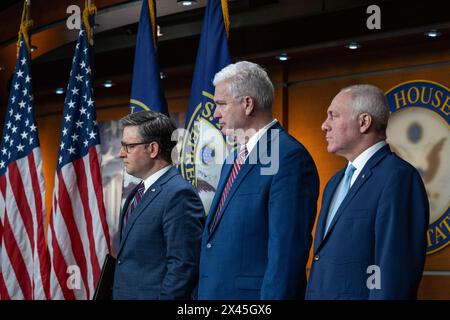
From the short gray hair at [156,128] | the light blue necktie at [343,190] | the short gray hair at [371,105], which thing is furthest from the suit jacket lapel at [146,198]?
the short gray hair at [371,105]

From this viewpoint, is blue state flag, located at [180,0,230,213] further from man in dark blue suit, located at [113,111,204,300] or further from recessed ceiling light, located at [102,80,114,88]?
recessed ceiling light, located at [102,80,114,88]

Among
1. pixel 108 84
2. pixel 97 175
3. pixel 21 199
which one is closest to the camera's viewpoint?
pixel 97 175

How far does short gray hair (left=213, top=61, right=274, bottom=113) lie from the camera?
3.33m

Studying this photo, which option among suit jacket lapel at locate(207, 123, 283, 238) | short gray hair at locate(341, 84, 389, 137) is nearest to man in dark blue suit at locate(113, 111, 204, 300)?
suit jacket lapel at locate(207, 123, 283, 238)

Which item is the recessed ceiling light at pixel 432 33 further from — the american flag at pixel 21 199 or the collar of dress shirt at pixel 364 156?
the collar of dress shirt at pixel 364 156

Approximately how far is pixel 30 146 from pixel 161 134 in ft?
8.31

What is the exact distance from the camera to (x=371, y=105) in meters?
3.13

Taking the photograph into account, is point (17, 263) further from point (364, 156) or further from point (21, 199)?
point (364, 156)

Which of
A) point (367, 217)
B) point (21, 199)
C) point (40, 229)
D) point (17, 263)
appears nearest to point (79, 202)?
point (40, 229)

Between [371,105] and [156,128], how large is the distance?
120 centimetres

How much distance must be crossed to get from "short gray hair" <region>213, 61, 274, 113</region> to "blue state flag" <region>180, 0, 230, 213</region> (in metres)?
1.31

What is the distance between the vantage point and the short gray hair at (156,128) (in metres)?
3.86

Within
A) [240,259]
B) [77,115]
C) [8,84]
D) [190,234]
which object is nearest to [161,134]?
[190,234]

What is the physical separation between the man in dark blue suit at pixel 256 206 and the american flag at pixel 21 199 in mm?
2839
